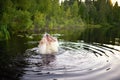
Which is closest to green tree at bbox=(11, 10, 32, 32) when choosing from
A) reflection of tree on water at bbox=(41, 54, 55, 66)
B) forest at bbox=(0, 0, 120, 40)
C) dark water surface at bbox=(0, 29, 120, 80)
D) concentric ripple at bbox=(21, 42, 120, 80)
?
forest at bbox=(0, 0, 120, 40)

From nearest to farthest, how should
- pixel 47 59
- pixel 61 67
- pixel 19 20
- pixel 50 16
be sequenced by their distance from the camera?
pixel 61 67 → pixel 47 59 → pixel 19 20 → pixel 50 16

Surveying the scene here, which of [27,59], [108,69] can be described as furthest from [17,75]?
[108,69]

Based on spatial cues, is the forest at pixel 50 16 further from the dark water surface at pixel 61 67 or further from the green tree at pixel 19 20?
the dark water surface at pixel 61 67

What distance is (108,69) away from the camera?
1616cm

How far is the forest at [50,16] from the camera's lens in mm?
41656

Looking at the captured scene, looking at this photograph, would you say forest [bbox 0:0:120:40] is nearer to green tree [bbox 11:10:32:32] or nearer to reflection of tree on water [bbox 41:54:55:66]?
green tree [bbox 11:10:32:32]

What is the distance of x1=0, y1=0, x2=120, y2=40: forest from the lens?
41.7 meters

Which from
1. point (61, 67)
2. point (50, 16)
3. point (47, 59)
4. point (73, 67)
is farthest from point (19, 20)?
point (50, 16)

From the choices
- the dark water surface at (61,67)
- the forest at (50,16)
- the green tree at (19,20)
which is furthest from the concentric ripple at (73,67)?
the green tree at (19,20)

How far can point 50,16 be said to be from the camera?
91.4m

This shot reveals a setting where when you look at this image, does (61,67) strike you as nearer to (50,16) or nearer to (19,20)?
(19,20)

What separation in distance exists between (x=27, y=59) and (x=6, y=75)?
14.8 feet

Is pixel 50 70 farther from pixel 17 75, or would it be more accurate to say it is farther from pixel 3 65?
pixel 3 65

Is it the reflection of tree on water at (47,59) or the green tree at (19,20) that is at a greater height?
Answer: the green tree at (19,20)
